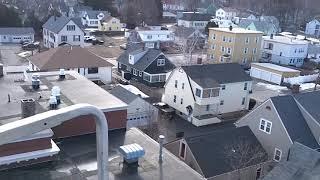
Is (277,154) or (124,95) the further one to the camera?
(124,95)

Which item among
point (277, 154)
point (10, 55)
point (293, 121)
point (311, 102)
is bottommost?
point (277, 154)

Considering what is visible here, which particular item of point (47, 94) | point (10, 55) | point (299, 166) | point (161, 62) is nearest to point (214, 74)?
point (161, 62)

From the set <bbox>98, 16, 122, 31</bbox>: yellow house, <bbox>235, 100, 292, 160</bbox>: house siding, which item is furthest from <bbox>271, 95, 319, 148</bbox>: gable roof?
A: <bbox>98, 16, 122, 31</bbox>: yellow house

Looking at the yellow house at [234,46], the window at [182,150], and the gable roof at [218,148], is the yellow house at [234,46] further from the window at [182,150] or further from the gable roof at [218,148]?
the window at [182,150]

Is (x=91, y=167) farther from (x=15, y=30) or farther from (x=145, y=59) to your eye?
(x=15, y=30)

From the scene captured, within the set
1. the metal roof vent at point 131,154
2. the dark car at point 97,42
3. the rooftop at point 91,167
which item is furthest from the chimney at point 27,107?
the dark car at point 97,42

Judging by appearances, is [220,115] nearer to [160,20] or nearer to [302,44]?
[302,44]

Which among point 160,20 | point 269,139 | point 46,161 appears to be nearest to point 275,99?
point 269,139
